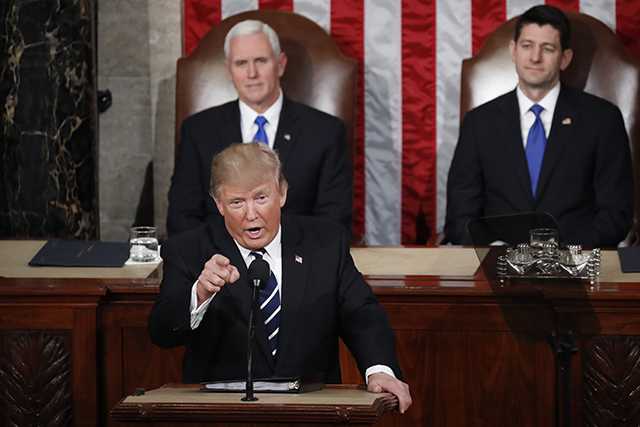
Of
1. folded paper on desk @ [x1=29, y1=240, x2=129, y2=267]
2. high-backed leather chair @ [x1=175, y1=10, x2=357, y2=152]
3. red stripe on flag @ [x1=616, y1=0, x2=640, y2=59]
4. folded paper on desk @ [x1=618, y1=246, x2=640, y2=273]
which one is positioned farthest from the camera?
red stripe on flag @ [x1=616, y1=0, x2=640, y2=59]

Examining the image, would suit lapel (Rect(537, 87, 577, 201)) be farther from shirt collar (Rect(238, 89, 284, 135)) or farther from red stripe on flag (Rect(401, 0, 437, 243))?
shirt collar (Rect(238, 89, 284, 135))

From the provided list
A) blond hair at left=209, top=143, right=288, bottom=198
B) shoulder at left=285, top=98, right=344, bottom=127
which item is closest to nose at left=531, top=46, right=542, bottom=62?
shoulder at left=285, top=98, right=344, bottom=127

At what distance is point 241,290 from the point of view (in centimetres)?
324

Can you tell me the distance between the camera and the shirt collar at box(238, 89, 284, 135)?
17.2 ft

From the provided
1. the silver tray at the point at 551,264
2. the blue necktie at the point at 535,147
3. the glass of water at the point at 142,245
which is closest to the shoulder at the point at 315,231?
the silver tray at the point at 551,264

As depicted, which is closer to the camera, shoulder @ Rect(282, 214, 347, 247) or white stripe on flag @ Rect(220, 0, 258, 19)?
shoulder @ Rect(282, 214, 347, 247)

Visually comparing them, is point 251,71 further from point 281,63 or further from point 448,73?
point 448,73

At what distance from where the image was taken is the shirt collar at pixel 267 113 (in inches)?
206

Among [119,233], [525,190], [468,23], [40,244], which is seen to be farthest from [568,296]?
[119,233]

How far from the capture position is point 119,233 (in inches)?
242

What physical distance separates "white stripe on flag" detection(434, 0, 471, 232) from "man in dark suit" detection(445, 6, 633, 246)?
663 millimetres

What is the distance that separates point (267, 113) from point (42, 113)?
0.94 metres

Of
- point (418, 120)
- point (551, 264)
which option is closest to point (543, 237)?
point (551, 264)

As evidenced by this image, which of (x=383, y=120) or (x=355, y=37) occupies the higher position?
(x=355, y=37)
